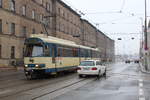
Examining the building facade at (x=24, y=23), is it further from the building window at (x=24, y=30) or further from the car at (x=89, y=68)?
the car at (x=89, y=68)

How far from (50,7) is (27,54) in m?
38.1

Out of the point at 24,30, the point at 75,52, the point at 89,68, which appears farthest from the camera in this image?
the point at 24,30

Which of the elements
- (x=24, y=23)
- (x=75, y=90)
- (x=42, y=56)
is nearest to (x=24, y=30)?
Result: (x=24, y=23)

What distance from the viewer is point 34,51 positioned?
845 inches

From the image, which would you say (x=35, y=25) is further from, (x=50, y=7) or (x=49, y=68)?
(x=49, y=68)

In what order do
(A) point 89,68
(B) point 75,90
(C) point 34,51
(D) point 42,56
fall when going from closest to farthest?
(B) point 75,90 → (D) point 42,56 → (C) point 34,51 → (A) point 89,68

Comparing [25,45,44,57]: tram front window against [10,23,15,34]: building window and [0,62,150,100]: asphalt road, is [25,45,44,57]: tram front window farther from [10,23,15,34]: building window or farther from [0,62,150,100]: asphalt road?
[10,23,15,34]: building window

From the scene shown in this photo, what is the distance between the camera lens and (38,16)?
5091cm

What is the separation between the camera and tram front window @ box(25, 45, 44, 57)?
2127 centimetres

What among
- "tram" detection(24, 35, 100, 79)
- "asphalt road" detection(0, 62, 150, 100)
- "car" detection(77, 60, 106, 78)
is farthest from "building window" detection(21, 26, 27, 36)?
"asphalt road" detection(0, 62, 150, 100)

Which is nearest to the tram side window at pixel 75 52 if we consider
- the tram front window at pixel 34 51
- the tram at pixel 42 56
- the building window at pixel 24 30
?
the tram at pixel 42 56

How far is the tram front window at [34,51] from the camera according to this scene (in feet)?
69.8

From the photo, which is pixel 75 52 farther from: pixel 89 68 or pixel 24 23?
pixel 24 23

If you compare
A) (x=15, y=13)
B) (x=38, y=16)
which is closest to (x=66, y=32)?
(x=38, y=16)
